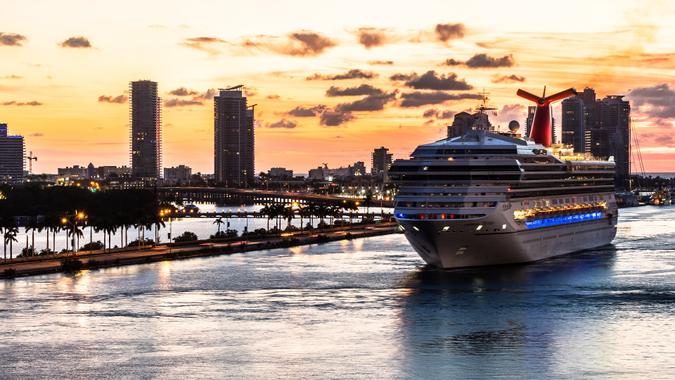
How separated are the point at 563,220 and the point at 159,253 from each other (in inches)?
1492

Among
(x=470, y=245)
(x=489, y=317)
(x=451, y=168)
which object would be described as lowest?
(x=489, y=317)

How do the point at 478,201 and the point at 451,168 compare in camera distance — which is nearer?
the point at 478,201

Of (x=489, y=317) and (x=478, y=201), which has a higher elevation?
(x=478, y=201)

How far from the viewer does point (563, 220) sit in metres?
100

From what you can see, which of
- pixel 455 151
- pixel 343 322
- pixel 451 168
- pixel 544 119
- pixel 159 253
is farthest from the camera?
pixel 544 119

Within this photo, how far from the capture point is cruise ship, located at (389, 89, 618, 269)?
82875 millimetres

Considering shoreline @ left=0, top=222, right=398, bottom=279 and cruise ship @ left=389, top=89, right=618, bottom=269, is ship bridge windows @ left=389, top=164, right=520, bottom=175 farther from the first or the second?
shoreline @ left=0, top=222, right=398, bottom=279

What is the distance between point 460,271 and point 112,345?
35399 millimetres

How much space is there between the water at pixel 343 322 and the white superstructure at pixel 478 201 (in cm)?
194

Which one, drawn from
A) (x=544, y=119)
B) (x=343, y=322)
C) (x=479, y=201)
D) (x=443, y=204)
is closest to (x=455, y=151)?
(x=479, y=201)

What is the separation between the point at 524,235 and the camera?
89.6 m

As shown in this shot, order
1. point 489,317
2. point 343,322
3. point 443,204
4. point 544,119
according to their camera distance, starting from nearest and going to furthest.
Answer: point 343,322 < point 489,317 < point 443,204 < point 544,119

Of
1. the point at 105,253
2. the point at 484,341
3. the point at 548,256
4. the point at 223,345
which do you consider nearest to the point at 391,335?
the point at 484,341

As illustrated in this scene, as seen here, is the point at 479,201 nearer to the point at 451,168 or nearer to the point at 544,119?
the point at 451,168
